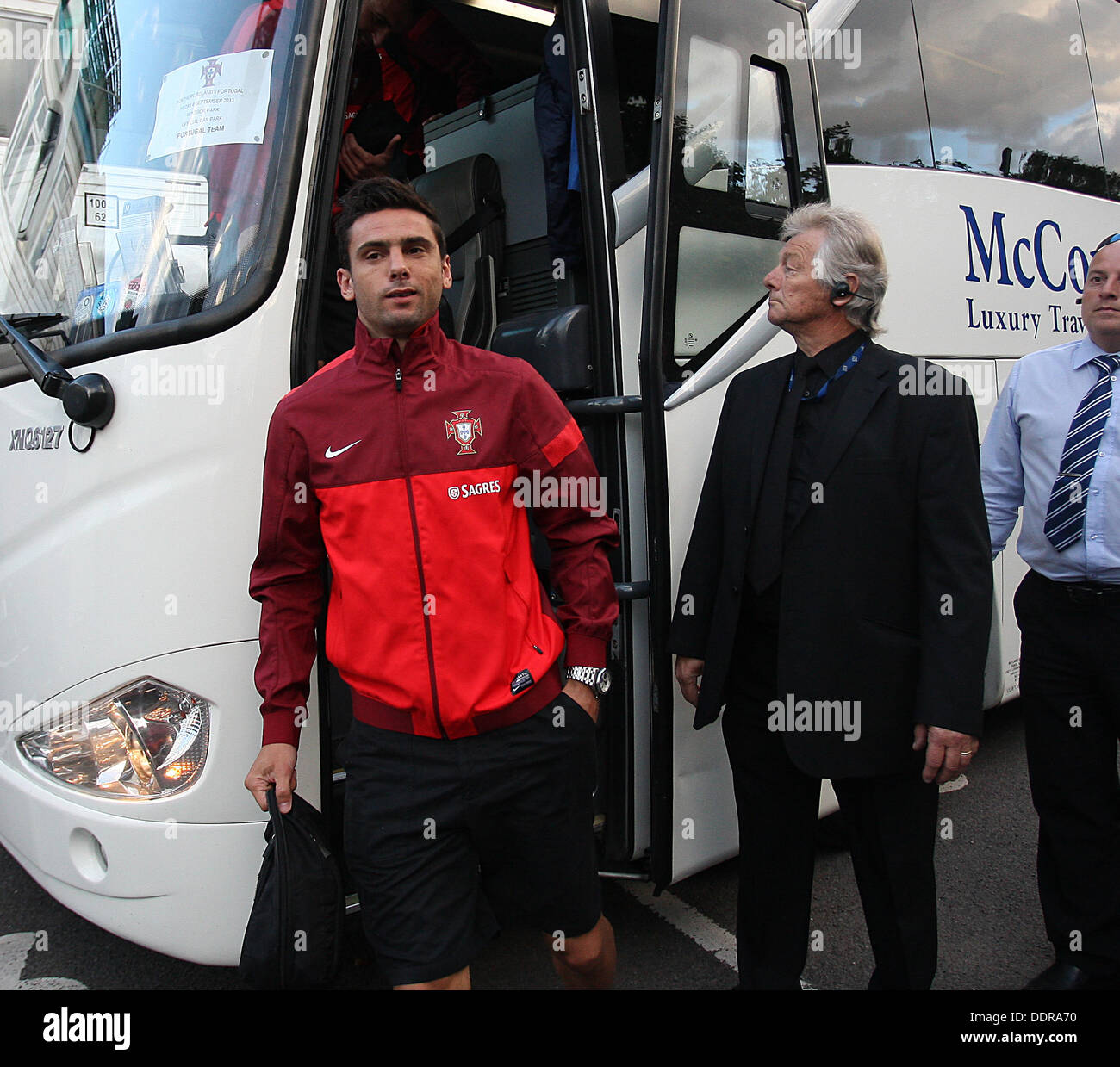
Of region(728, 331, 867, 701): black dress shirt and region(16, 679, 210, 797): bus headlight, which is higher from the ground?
region(728, 331, 867, 701): black dress shirt

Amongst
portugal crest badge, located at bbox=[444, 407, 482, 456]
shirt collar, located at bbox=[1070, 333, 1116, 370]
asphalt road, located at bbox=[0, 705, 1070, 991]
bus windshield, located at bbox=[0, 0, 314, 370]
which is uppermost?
bus windshield, located at bbox=[0, 0, 314, 370]

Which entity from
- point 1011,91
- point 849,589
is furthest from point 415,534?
point 1011,91

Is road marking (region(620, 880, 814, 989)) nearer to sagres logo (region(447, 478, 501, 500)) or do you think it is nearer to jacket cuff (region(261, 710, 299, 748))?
jacket cuff (region(261, 710, 299, 748))

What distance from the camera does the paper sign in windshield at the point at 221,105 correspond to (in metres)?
2.32

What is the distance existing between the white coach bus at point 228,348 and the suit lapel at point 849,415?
449mm

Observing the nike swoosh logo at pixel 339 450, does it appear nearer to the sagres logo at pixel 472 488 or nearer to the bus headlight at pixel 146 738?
the sagres logo at pixel 472 488

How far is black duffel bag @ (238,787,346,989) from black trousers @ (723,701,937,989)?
3.58 ft

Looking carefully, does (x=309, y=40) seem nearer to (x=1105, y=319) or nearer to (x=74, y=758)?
(x=74, y=758)

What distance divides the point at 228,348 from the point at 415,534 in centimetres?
72

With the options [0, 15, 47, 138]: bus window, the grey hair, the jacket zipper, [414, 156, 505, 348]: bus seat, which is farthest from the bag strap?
[0, 15, 47, 138]: bus window

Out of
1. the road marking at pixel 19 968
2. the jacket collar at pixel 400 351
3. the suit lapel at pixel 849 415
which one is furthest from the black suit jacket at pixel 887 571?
the road marking at pixel 19 968

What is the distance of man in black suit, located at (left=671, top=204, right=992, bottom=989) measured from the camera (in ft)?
7.16

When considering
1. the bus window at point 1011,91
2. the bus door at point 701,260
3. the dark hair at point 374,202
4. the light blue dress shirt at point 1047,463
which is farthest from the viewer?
the bus window at point 1011,91

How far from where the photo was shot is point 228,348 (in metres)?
2.24
